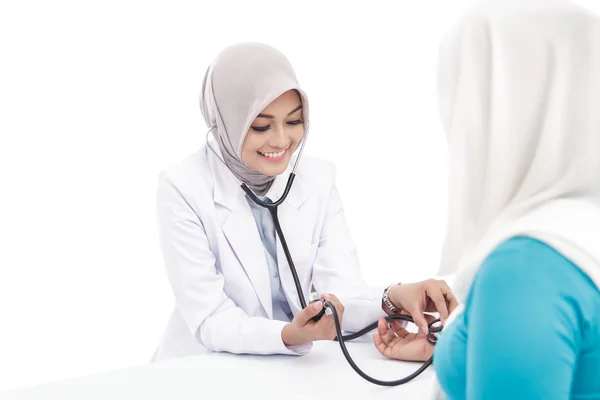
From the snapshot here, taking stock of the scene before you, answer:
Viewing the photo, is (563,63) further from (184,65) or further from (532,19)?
(184,65)

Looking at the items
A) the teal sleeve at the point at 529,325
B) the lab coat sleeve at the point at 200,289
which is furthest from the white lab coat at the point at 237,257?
the teal sleeve at the point at 529,325

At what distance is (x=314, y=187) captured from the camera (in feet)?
6.74

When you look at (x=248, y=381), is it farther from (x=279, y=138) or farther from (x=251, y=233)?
(x=279, y=138)

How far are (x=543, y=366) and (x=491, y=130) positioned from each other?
31 cm

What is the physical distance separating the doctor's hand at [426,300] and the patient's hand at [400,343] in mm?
29

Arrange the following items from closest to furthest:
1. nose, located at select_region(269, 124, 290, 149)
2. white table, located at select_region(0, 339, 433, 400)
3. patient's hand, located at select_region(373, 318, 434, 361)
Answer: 1. white table, located at select_region(0, 339, 433, 400)
2. patient's hand, located at select_region(373, 318, 434, 361)
3. nose, located at select_region(269, 124, 290, 149)

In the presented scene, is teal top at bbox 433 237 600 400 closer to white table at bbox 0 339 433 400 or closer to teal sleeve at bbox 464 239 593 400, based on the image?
teal sleeve at bbox 464 239 593 400

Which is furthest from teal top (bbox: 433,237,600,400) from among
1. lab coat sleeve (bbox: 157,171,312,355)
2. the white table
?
lab coat sleeve (bbox: 157,171,312,355)

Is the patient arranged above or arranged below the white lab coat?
above

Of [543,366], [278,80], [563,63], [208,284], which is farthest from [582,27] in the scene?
[208,284]

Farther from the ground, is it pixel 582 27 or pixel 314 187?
pixel 582 27

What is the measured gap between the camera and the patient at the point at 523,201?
80 cm

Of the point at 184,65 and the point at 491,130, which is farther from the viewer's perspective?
the point at 184,65

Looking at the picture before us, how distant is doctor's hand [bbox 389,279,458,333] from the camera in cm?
158
